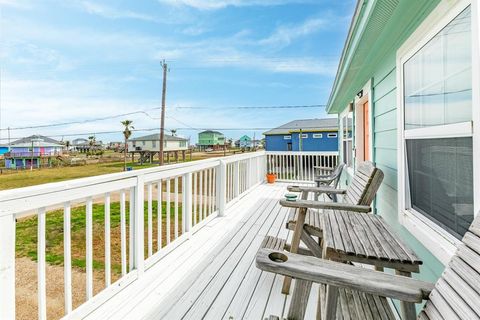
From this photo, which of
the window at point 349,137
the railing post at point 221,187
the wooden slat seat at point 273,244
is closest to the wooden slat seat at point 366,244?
the wooden slat seat at point 273,244

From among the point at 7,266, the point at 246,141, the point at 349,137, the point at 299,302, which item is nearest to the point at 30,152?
the point at 246,141

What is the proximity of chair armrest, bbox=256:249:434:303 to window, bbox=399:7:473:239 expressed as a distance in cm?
52

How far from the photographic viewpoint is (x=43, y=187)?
55.6 inches

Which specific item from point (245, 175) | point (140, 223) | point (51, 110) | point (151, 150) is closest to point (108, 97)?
point (51, 110)

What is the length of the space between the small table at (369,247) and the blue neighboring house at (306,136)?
18.4 m

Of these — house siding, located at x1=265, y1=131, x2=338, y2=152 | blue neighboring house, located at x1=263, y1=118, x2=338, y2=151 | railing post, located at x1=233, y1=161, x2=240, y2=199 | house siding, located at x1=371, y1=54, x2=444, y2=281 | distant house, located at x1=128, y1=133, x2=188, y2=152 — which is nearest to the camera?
house siding, located at x1=371, y1=54, x2=444, y2=281

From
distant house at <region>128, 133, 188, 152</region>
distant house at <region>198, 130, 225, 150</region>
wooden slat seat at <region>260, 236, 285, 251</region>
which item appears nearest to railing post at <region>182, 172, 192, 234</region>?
wooden slat seat at <region>260, 236, 285, 251</region>

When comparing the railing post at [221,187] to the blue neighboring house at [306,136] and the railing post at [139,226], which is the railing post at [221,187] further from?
the blue neighboring house at [306,136]

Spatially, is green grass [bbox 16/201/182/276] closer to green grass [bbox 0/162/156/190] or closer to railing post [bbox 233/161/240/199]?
railing post [bbox 233/161/240/199]

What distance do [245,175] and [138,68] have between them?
30053mm

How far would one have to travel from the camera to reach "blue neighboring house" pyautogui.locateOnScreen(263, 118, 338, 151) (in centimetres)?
2052

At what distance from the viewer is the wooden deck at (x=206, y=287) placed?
72.8 inches

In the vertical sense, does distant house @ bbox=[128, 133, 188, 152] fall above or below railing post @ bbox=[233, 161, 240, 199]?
above

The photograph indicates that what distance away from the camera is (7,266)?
124 centimetres
